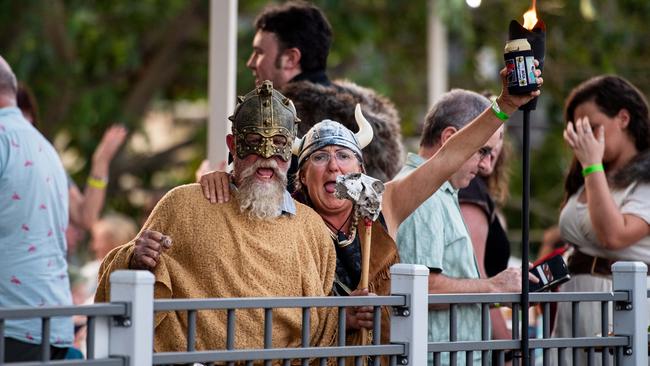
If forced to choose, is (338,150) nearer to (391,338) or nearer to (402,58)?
(391,338)

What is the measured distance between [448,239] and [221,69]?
8.00ft

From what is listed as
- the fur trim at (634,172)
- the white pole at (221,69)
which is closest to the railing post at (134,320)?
the fur trim at (634,172)

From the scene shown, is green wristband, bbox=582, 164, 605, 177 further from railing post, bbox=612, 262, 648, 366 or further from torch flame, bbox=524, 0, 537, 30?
torch flame, bbox=524, 0, 537, 30

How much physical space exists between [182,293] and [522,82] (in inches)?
51.4

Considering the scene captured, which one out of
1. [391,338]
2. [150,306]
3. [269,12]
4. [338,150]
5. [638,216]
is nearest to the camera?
[150,306]

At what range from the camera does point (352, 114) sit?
5.73 metres

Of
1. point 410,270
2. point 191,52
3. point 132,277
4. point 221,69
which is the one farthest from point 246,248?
point 191,52

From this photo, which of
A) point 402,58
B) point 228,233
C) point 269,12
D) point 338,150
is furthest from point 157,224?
point 402,58

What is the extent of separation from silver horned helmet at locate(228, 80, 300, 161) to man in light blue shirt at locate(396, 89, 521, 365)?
779 millimetres

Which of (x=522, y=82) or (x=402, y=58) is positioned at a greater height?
(x=402, y=58)

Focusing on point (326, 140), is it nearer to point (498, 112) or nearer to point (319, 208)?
point (319, 208)

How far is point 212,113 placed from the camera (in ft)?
23.9

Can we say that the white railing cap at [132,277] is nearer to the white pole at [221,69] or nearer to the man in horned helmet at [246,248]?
the man in horned helmet at [246,248]

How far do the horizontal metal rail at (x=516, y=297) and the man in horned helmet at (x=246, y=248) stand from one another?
376 mm
